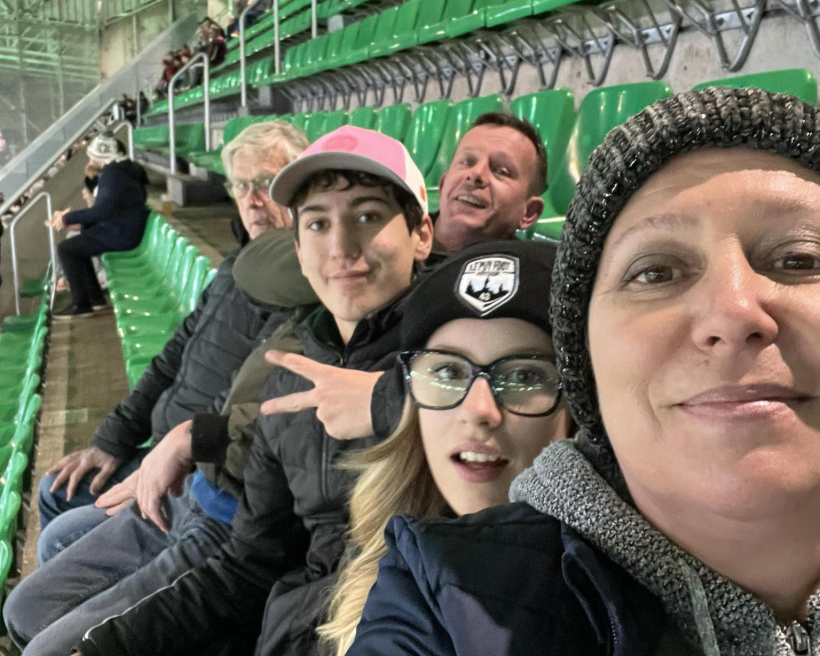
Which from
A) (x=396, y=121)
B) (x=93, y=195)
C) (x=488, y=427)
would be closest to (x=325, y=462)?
(x=488, y=427)

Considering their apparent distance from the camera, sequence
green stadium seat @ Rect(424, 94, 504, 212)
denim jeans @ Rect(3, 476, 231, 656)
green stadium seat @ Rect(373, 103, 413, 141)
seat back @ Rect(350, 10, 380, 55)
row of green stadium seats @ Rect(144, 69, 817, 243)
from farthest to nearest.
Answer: seat back @ Rect(350, 10, 380, 55)
green stadium seat @ Rect(373, 103, 413, 141)
green stadium seat @ Rect(424, 94, 504, 212)
row of green stadium seats @ Rect(144, 69, 817, 243)
denim jeans @ Rect(3, 476, 231, 656)

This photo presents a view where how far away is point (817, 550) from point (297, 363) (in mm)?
823

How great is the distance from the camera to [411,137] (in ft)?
13.0

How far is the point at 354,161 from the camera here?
1273 millimetres

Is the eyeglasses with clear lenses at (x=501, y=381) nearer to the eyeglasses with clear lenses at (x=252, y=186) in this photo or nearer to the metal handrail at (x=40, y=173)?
the eyeglasses with clear lenses at (x=252, y=186)

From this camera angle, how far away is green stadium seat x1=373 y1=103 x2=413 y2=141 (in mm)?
4156

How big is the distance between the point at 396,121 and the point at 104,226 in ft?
8.66

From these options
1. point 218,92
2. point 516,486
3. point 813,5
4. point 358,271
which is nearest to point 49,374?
point 358,271

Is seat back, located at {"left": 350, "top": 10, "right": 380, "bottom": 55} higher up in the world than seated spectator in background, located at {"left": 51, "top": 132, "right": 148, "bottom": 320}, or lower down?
higher up

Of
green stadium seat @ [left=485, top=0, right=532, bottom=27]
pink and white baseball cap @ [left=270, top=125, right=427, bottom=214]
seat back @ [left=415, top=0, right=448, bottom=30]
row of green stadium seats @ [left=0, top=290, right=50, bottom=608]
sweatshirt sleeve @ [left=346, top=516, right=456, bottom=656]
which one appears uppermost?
seat back @ [left=415, top=0, right=448, bottom=30]

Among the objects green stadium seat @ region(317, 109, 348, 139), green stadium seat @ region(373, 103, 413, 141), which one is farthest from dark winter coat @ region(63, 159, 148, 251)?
green stadium seat @ region(373, 103, 413, 141)

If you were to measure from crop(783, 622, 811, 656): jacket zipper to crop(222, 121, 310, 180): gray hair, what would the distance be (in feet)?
6.06

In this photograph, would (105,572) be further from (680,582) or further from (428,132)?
(428,132)

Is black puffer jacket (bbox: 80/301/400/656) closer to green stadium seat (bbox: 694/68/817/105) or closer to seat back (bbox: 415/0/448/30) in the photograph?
green stadium seat (bbox: 694/68/817/105)
